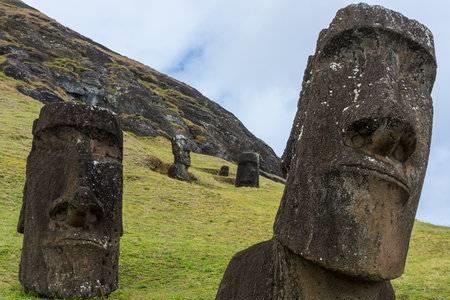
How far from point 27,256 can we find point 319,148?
795 centimetres

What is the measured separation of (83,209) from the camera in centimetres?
1132

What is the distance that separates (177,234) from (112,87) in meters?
48.2

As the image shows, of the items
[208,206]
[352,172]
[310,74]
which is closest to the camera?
[352,172]

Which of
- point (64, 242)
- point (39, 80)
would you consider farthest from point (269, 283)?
point (39, 80)

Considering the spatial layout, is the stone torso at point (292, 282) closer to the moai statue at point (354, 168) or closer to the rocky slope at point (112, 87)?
the moai statue at point (354, 168)

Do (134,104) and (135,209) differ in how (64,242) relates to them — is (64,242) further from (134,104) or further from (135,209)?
(134,104)

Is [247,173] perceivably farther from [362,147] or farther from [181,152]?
[362,147]

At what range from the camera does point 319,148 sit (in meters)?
5.10

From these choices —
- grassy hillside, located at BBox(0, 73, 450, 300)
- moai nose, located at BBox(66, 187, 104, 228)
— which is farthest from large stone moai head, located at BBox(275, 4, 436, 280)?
grassy hillside, located at BBox(0, 73, 450, 300)

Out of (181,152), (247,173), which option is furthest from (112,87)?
(181,152)

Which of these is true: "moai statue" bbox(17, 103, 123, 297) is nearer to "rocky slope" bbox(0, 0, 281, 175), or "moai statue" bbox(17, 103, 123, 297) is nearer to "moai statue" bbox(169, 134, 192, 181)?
"moai statue" bbox(169, 134, 192, 181)

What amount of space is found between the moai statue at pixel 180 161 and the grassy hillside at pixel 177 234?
1.18 m

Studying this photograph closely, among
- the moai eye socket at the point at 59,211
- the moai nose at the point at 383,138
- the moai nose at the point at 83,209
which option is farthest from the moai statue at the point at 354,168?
the moai eye socket at the point at 59,211

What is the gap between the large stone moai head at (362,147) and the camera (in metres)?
4.79
